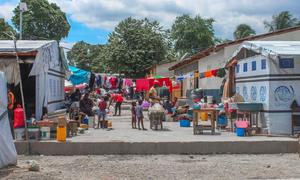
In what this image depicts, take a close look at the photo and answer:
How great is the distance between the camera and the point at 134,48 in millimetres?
45531

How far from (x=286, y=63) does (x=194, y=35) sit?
44.2 metres

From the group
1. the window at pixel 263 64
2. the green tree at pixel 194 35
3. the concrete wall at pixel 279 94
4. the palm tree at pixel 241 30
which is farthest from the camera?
the palm tree at pixel 241 30

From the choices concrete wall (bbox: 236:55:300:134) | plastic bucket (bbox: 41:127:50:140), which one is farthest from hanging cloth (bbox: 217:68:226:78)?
plastic bucket (bbox: 41:127:50:140)

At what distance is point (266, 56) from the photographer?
14.1 m

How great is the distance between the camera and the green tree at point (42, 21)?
5509 cm

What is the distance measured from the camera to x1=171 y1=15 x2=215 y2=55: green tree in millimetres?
57281

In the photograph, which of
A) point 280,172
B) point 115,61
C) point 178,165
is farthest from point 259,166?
point 115,61

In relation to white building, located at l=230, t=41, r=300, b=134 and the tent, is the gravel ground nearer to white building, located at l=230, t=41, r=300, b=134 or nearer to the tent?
the tent

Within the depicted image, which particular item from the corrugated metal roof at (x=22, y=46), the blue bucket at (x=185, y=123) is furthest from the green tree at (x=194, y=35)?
the corrugated metal roof at (x=22, y=46)

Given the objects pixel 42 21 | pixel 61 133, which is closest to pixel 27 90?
pixel 61 133

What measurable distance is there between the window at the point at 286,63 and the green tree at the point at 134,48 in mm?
31653

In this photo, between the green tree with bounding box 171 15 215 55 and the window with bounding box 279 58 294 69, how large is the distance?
4338 cm

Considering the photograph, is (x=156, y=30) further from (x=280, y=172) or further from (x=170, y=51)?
(x=280, y=172)

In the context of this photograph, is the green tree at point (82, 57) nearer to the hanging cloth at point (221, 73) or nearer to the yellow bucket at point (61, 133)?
the hanging cloth at point (221, 73)
